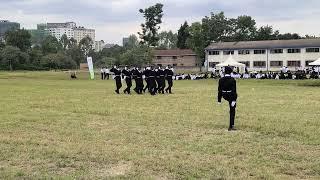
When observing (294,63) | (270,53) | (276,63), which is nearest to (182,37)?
(270,53)

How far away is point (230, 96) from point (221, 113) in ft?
14.9

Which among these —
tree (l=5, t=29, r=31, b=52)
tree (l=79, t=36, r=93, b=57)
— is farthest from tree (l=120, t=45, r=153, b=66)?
tree (l=79, t=36, r=93, b=57)

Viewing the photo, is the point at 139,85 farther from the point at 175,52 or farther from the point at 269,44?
the point at 175,52

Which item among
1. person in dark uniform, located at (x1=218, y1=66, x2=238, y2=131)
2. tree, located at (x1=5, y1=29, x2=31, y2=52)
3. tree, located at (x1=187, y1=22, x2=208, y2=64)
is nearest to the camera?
person in dark uniform, located at (x1=218, y1=66, x2=238, y2=131)

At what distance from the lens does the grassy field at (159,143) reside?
9.41 metres

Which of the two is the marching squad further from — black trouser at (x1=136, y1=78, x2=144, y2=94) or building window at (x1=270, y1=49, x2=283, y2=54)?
building window at (x1=270, y1=49, x2=283, y2=54)

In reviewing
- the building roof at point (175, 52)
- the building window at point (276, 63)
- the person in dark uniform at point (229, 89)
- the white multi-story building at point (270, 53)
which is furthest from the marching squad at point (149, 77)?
the building roof at point (175, 52)

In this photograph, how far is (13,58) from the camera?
103 metres

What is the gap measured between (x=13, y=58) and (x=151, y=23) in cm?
3302

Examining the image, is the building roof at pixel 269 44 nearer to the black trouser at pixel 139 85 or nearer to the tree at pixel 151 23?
the tree at pixel 151 23

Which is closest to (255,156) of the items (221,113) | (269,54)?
(221,113)

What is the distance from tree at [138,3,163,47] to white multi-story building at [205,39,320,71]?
763 inches

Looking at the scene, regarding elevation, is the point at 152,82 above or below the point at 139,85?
above

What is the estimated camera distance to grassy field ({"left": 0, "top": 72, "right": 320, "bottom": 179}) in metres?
9.41
